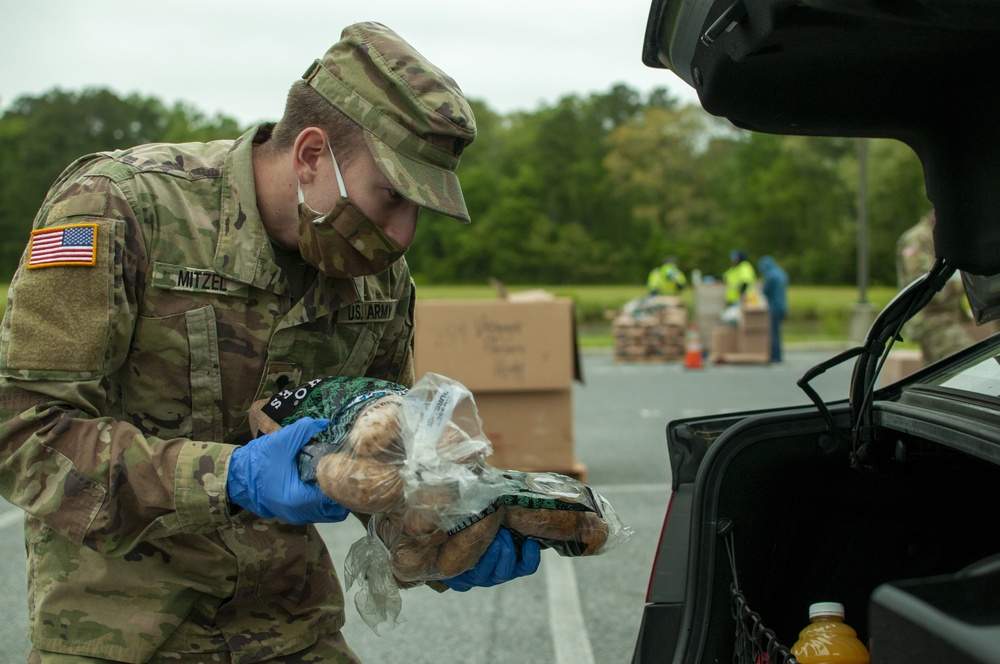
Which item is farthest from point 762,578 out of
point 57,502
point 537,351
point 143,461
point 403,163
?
point 537,351

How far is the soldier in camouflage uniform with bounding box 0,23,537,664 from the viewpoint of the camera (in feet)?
5.71

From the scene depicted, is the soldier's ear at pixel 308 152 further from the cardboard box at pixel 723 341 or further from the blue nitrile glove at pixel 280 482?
the cardboard box at pixel 723 341

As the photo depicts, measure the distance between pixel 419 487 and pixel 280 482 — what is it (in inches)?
10.0

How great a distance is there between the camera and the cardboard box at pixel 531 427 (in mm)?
6453

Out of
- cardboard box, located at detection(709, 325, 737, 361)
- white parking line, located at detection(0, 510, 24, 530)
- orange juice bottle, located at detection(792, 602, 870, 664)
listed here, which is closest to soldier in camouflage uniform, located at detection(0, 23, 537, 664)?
orange juice bottle, located at detection(792, 602, 870, 664)

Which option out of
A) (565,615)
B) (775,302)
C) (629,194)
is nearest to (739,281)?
(775,302)

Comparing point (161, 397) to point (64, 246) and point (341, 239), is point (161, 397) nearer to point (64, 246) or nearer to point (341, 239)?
point (64, 246)

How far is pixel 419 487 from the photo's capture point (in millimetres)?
1680

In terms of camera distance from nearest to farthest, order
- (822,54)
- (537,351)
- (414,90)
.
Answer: (822,54) < (414,90) < (537,351)

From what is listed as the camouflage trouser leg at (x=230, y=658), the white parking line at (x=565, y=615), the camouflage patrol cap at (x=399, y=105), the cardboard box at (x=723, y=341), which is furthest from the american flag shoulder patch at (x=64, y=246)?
the cardboard box at (x=723, y=341)

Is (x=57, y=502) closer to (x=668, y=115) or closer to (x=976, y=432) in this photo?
(x=976, y=432)

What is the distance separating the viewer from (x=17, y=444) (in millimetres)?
1746

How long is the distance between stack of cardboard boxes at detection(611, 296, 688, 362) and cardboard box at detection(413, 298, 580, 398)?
1161 cm

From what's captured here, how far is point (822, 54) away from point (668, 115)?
63.5 m
